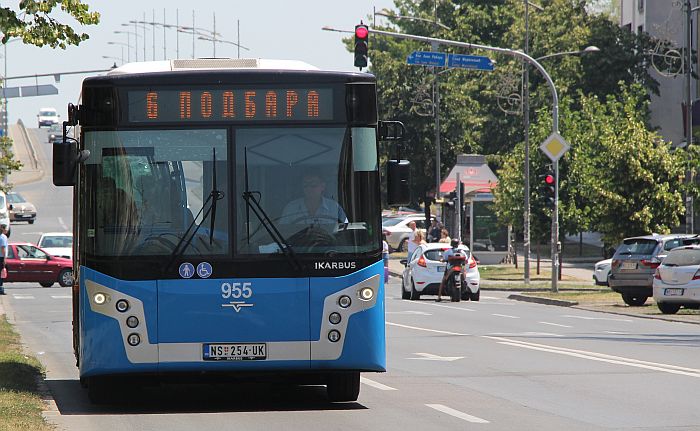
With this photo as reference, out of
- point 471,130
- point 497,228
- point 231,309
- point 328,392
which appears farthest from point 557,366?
point 471,130

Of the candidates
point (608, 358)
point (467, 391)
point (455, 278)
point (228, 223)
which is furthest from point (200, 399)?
point (455, 278)

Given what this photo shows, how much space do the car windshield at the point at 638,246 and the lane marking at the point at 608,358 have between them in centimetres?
1376

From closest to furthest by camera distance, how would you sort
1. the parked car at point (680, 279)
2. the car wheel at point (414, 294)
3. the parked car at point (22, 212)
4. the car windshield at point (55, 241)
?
the parked car at point (680, 279) → the car wheel at point (414, 294) → the car windshield at point (55, 241) → the parked car at point (22, 212)

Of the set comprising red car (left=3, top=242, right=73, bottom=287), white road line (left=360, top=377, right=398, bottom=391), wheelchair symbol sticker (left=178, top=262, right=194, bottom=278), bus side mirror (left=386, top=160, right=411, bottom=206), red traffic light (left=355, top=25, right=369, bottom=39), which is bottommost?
red car (left=3, top=242, right=73, bottom=287)

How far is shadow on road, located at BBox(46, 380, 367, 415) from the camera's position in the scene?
13.2m

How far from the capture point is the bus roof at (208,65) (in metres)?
13.1

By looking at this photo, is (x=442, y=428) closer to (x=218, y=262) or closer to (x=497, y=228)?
(x=218, y=262)

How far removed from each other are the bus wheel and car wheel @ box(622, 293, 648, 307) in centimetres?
2321

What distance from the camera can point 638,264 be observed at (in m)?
35.2

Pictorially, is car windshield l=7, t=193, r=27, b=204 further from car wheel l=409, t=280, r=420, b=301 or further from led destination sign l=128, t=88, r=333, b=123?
led destination sign l=128, t=88, r=333, b=123

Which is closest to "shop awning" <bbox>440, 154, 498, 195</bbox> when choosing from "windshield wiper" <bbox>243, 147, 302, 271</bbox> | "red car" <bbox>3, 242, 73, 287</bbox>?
"red car" <bbox>3, 242, 73, 287</bbox>

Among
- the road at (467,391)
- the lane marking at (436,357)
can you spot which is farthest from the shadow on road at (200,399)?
the lane marking at (436,357)

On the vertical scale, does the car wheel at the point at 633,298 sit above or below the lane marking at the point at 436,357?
below

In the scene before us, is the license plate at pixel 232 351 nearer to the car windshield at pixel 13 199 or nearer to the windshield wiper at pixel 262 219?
the windshield wiper at pixel 262 219
